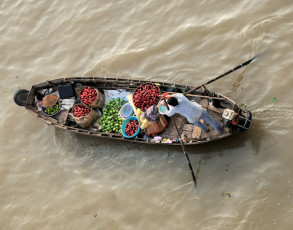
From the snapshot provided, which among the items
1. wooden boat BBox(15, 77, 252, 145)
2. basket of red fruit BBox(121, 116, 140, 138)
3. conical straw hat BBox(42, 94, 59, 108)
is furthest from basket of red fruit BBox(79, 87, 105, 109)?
basket of red fruit BBox(121, 116, 140, 138)

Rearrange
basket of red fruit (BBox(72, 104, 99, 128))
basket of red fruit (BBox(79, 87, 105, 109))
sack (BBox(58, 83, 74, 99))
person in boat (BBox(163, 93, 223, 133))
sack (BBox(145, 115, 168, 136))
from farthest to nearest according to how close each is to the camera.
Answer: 1. sack (BBox(58, 83, 74, 99))
2. basket of red fruit (BBox(79, 87, 105, 109))
3. basket of red fruit (BBox(72, 104, 99, 128))
4. sack (BBox(145, 115, 168, 136))
5. person in boat (BBox(163, 93, 223, 133))

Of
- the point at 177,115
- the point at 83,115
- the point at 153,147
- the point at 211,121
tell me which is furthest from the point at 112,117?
the point at 211,121

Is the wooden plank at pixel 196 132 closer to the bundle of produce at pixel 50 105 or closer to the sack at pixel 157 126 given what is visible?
the sack at pixel 157 126

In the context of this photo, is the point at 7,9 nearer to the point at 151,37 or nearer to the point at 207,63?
the point at 151,37

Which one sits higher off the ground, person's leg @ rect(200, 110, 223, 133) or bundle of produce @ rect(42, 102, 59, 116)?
bundle of produce @ rect(42, 102, 59, 116)

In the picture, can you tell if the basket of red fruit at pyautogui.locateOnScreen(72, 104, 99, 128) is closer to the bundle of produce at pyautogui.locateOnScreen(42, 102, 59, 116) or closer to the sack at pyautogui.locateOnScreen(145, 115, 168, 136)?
the bundle of produce at pyautogui.locateOnScreen(42, 102, 59, 116)

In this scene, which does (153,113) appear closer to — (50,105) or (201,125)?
(201,125)
